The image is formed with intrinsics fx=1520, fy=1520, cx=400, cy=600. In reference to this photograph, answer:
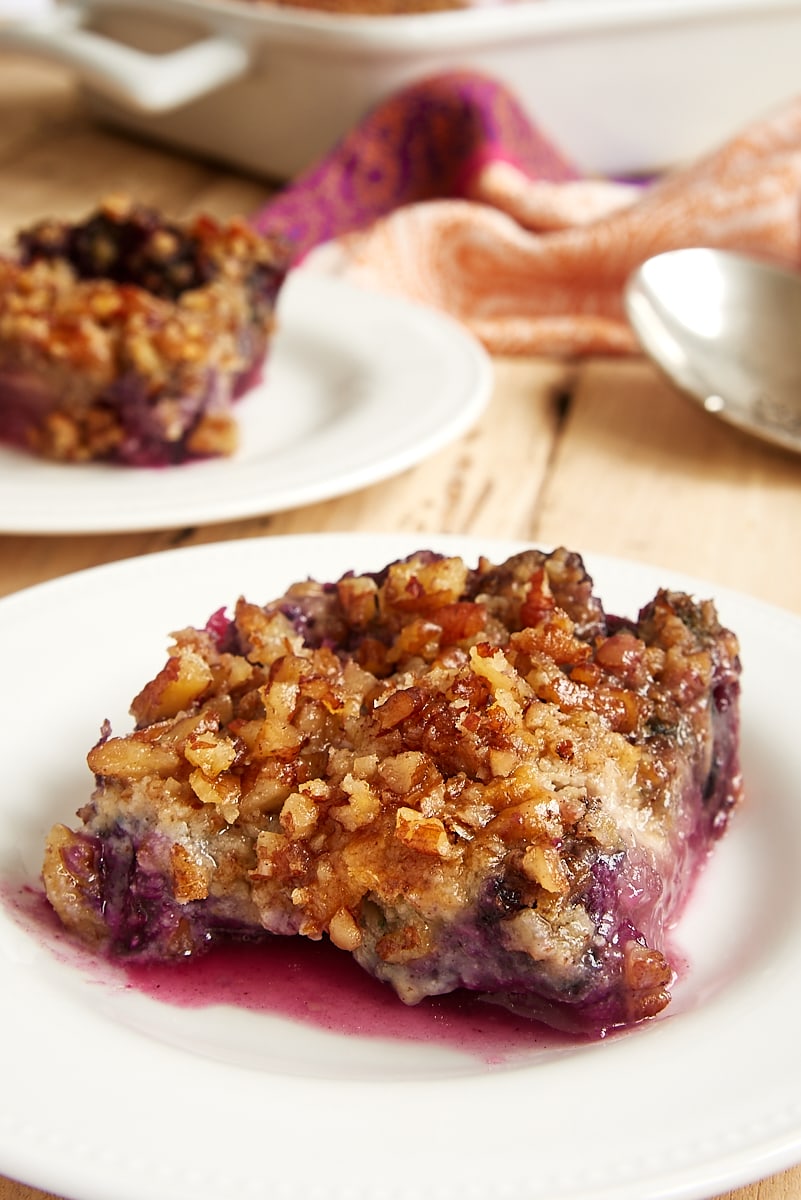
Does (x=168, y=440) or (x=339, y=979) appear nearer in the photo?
(x=339, y=979)

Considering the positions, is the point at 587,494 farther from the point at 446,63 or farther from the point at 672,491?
the point at 446,63

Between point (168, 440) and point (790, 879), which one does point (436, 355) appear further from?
point (790, 879)

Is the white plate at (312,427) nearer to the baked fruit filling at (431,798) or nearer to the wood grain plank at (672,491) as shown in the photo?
the wood grain plank at (672,491)

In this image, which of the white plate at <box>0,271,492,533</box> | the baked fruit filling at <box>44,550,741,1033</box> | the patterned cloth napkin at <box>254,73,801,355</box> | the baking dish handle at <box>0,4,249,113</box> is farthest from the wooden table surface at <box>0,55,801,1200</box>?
the baking dish handle at <box>0,4,249,113</box>

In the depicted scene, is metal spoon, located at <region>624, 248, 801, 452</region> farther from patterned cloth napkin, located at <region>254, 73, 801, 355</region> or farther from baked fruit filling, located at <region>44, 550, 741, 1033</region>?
baked fruit filling, located at <region>44, 550, 741, 1033</region>

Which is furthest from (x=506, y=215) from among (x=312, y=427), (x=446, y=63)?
(x=312, y=427)

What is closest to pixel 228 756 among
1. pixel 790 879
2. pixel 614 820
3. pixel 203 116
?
pixel 614 820

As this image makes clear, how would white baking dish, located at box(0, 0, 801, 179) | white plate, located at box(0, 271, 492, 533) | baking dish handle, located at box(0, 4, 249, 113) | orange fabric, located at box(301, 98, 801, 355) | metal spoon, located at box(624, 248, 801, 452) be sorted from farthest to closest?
1. white baking dish, located at box(0, 0, 801, 179)
2. baking dish handle, located at box(0, 4, 249, 113)
3. orange fabric, located at box(301, 98, 801, 355)
4. metal spoon, located at box(624, 248, 801, 452)
5. white plate, located at box(0, 271, 492, 533)
